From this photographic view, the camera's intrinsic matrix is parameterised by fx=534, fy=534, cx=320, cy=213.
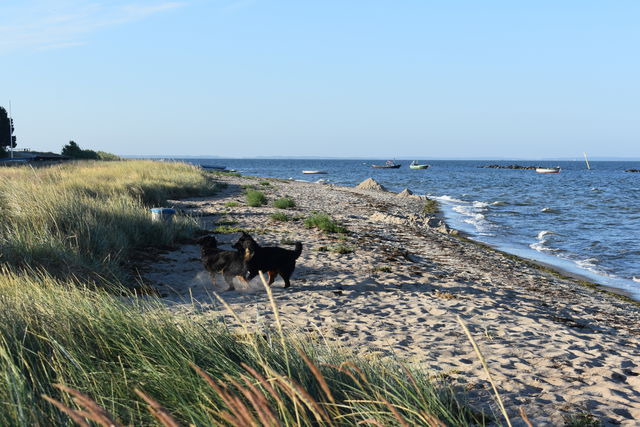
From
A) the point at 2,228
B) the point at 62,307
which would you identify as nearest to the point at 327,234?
the point at 2,228

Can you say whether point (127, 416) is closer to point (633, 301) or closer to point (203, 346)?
point (203, 346)

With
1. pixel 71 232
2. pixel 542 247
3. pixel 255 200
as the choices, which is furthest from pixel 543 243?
pixel 71 232

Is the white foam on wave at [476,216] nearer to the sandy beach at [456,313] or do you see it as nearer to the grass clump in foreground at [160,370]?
the sandy beach at [456,313]

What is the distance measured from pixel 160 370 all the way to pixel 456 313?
514 cm

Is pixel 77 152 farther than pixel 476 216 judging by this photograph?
Yes

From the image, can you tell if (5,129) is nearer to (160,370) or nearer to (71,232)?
(71,232)

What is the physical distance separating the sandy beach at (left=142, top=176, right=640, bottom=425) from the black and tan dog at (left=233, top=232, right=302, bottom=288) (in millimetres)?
410

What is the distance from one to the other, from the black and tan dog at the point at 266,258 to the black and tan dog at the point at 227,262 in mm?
68

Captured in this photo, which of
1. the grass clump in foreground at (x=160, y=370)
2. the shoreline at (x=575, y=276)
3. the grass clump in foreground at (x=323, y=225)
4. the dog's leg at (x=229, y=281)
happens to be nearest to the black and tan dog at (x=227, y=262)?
the dog's leg at (x=229, y=281)

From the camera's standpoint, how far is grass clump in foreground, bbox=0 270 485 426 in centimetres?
287

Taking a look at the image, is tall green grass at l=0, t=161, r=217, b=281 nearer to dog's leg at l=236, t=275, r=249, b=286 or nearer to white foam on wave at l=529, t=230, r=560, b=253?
dog's leg at l=236, t=275, r=249, b=286

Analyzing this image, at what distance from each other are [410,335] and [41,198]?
303 inches

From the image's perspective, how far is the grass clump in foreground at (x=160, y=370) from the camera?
287 cm

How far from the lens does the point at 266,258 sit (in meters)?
8.23
